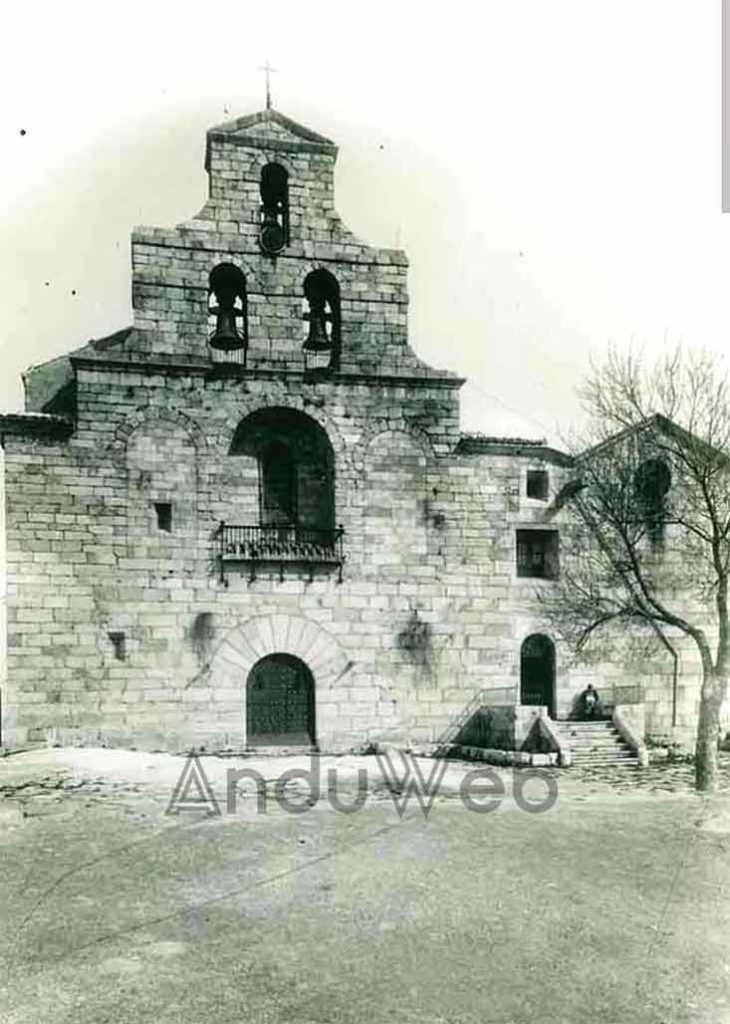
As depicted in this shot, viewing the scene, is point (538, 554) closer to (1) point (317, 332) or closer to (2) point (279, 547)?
(2) point (279, 547)

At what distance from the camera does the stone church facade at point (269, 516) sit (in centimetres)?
1781

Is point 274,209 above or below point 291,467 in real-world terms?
above

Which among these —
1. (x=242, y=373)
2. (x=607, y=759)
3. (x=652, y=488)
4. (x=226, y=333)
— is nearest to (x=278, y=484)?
(x=242, y=373)

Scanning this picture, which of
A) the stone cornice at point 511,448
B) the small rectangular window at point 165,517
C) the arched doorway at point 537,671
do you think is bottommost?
the arched doorway at point 537,671

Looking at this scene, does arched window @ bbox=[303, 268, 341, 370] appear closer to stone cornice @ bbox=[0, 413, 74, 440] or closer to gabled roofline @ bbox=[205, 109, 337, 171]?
gabled roofline @ bbox=[205, 109, 337, 171]

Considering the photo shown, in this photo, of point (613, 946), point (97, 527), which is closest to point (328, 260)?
point (97, 527)

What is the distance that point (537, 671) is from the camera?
67.4 ft

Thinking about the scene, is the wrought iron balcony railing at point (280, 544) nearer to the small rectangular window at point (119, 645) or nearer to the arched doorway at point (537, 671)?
the small rectangular window at point (119, 645)

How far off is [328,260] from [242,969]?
14.9 metres

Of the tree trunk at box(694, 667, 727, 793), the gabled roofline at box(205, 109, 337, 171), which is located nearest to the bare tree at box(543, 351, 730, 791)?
the tree trunk at box(694, 667, 727, 793)

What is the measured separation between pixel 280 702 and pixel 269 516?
3.72 metres

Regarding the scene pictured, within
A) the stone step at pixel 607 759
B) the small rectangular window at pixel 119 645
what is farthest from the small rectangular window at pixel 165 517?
the stone step at pixel 607 759

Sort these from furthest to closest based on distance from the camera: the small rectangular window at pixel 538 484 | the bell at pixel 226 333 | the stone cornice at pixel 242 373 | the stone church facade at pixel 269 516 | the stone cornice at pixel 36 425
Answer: the small rectangular window at pixel 538 484, the bell at pixel 226 333, the stone cornice at pixel 242 373, the stone church facade at pixel 269 516, the stone cornice at pixel 36 425

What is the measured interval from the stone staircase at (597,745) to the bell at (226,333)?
393 inches
